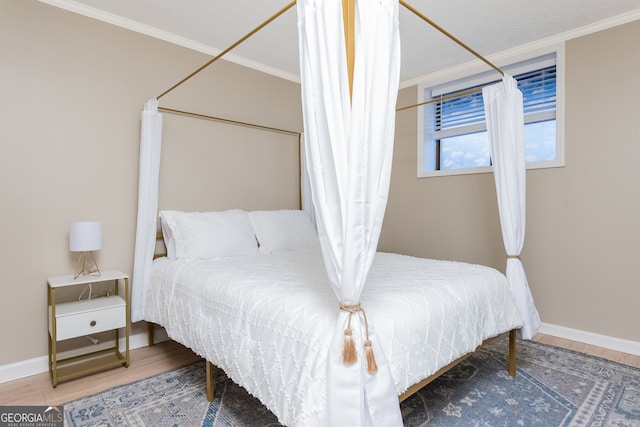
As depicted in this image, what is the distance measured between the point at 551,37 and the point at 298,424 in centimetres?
345

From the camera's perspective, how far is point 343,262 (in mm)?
1288

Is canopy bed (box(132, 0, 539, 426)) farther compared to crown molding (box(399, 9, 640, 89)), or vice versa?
crown molding (box(399, 9, 640, 89))

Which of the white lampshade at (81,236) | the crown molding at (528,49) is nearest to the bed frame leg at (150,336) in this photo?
the white lampshade at (81,236)

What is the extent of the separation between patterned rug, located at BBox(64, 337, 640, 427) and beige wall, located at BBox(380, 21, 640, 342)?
1.81 ft

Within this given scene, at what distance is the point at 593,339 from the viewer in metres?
2.82

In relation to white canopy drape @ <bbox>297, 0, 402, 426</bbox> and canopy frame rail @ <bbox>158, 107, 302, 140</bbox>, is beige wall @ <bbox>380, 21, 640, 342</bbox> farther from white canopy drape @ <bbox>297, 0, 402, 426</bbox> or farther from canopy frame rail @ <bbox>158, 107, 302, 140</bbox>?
white canopy drape @ <bbox>297, 0, 402, 426</bbox>

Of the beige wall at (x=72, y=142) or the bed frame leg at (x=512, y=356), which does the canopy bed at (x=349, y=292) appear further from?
the beige wall at (x=72, y=142)

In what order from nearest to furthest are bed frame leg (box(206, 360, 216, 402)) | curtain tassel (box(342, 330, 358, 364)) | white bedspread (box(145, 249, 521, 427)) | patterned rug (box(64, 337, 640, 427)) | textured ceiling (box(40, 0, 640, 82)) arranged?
1. curtain tassel (box(342, 330, 358, 364))
2. white bedspread (box(145, 249, 521, 427))
3. patterned rug (box(64, 337, 640, 427))
4. bed frame leg (box(206, 360, 216, 402))
5. textured ceiling (box(40, 0, 640, 82))

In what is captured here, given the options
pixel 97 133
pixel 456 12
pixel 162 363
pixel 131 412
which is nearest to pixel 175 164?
pixel 97 133

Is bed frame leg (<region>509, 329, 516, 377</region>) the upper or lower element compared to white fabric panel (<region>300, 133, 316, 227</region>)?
lower

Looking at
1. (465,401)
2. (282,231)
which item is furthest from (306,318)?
(282,231)

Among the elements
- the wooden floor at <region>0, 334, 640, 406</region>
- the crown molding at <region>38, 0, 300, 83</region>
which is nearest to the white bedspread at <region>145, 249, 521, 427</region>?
the wooden floor at <region>0, 334, 640, 406</region>

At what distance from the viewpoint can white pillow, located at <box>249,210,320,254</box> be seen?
315 centimetres

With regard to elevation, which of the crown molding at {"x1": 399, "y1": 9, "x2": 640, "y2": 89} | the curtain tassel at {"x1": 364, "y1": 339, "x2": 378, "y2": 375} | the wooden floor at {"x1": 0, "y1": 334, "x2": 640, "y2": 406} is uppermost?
the crown molding at {"x1": 399, "y1": 9, "x2": 640, "y2": 89}
